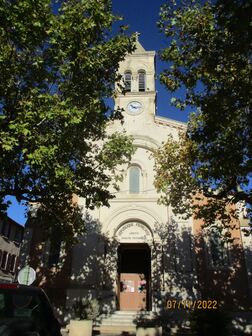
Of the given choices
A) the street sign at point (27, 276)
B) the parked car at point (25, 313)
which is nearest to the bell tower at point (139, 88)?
the street sign at point (27, 276)

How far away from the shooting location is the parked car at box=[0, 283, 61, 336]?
14.8 ft

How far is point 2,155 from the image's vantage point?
11.2 metres

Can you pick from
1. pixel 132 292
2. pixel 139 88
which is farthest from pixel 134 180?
pixel 139 88

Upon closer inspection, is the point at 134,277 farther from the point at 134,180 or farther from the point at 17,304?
the point at 17,304

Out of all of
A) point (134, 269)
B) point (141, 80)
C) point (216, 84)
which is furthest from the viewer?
point (141, 80)

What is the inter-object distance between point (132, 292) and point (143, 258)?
257 cm

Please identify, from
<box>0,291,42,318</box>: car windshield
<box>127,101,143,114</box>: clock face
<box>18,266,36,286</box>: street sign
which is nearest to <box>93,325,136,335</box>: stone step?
<box>18,266,36,286</box>: street sign

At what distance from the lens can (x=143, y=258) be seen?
23.6 meters

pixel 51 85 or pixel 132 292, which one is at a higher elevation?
pixel 51 85

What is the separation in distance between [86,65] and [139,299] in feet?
52.6

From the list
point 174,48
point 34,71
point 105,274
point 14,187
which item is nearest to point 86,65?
point 34,71

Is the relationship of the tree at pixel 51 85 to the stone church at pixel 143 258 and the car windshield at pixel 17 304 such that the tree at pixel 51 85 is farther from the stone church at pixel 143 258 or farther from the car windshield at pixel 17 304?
the stone church at pixel 143 258

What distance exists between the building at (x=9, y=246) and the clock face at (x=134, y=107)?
54.3ft
